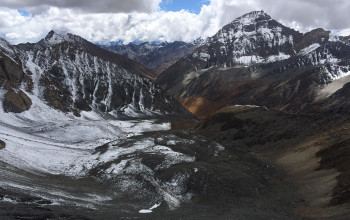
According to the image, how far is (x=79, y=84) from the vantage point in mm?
122125

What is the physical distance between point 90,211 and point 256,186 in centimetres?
1933

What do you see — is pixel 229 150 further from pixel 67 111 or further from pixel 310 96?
pixel 310 96

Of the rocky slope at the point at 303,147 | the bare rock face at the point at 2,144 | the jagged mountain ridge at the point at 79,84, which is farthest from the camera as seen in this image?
the jagged mountain ridge at the point at 79,84

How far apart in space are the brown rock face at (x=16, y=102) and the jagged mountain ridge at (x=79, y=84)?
95 centimetres

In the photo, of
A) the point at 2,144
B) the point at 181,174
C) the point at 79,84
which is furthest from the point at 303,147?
the point at 79,84

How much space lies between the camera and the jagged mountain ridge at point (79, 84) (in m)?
97.7

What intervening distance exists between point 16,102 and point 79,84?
41.5m

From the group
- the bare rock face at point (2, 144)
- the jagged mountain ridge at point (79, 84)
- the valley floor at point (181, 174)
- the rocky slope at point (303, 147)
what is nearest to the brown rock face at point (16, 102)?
the jagged mountain ridge at point (79, 84)

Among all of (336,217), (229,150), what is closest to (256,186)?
(336,217)

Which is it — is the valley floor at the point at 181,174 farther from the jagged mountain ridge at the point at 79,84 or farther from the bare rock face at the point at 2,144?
the jagged mountain ridge at the point at 79,84

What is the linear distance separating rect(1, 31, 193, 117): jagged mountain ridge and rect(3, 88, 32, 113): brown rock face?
0.95 meters

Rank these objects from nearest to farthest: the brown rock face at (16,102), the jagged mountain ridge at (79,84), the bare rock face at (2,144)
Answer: the bare rock face at (2,144) → the brown rock face at (16,102) → the jagged mountain ridge at (79,84)

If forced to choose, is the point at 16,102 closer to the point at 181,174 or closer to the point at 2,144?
the point at 2,144

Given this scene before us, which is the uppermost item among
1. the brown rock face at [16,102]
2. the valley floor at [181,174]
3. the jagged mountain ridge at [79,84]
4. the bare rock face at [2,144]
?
the jagged mountain ridge at [79,84]
